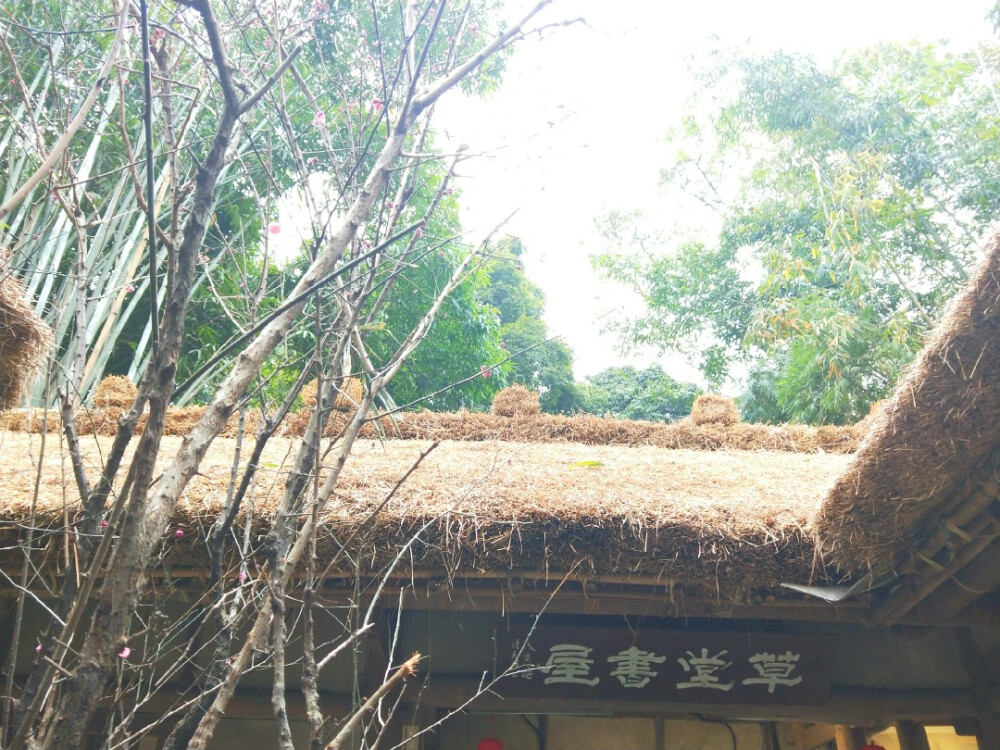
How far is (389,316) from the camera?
9.41 metres

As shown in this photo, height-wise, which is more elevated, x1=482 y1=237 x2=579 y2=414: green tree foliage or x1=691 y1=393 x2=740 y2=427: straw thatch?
x1=482 y1=237 x2=579 y2=414: green tree foliage

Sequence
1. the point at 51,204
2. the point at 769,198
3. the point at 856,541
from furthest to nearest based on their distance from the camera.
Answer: the point at 769,198 < the point at 51,204 < the point at 856,541

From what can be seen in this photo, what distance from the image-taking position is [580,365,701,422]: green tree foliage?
14865 mm

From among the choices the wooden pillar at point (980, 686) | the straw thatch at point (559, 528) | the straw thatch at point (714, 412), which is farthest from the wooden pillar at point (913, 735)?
the straw thatch at point (714, 412)

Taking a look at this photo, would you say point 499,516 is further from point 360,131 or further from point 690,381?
point 690,381

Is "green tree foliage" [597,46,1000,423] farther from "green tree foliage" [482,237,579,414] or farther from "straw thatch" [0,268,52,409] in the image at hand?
"straw thatch" [0,268,52,409]

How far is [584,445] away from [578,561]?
8.23 ft

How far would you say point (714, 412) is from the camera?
209 inches

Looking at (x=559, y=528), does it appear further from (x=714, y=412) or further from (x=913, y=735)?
(x=714, y=412)

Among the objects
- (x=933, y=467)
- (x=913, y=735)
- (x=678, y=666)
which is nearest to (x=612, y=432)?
(x=678, y=666)

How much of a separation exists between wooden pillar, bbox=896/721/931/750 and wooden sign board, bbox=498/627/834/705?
554mm


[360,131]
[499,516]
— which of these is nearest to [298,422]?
[499,516]

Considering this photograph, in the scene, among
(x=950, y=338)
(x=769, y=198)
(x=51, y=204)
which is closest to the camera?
(x=950, y=338)

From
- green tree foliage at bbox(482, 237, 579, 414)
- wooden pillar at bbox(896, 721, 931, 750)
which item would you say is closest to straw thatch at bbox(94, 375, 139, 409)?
wooden pillar at bbox(896, 721, 931, 750)
